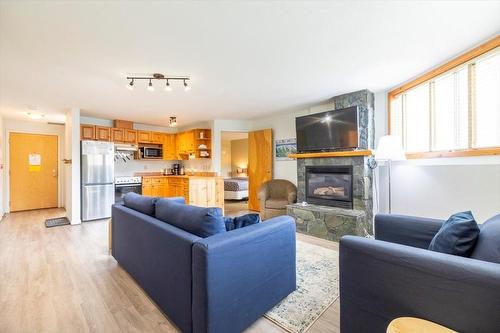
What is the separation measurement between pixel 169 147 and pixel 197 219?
5900 millimetres

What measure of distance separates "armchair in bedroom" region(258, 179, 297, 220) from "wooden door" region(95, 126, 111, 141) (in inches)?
160

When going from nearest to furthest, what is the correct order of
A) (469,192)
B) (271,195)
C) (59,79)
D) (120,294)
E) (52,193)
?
(120,294), (469,192), (59,79), (271,195), (52,193)

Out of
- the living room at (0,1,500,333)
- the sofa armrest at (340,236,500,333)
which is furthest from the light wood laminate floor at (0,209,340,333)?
the sofa armrest at (340,236,500,333)

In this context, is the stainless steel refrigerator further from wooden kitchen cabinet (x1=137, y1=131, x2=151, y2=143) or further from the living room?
wooden kitchen cabinet (x1=137, y1=131, x2=151, y2=143)

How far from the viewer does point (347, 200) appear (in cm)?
397

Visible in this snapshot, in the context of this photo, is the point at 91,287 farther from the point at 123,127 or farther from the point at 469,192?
the point at 123,127

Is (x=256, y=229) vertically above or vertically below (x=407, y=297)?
above

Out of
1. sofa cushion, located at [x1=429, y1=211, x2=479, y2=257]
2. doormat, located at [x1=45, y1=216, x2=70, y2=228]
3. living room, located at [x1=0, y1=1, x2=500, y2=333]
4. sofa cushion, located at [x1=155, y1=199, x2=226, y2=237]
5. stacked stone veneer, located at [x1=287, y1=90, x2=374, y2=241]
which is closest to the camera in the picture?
sofa cushion, located at [x1=429, y1=211, x2=479, y2=257]

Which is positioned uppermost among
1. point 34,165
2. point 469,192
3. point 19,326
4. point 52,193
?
point 34,165

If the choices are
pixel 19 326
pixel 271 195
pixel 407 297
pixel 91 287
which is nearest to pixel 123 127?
pixel 271 195

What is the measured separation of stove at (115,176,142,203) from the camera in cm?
575

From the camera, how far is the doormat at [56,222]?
4.62 meters

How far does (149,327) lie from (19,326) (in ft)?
3.29

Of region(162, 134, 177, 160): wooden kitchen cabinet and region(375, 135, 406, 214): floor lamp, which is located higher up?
region(162, 134, 177, 160): wooden kitchen cabinet
